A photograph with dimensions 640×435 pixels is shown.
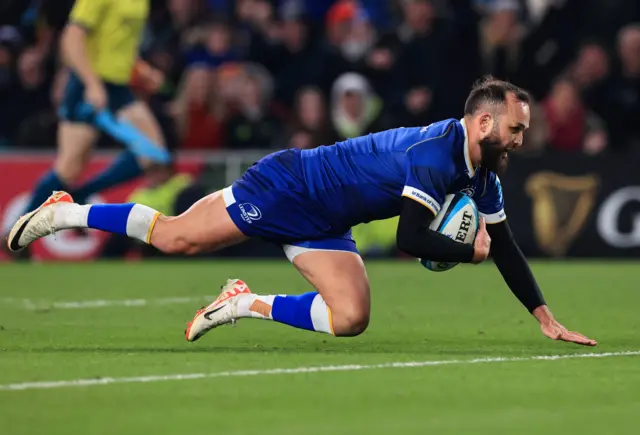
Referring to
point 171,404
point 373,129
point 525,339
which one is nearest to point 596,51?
point 373,129

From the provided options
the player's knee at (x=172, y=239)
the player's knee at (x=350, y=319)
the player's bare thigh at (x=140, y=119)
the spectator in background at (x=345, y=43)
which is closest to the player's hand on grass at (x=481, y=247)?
the player's knee at (x=350, y=319)

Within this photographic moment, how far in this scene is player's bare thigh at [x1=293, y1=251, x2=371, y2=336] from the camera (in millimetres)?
7758

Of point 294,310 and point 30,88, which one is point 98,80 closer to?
point 30,88

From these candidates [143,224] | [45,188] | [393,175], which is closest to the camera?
[393,175]

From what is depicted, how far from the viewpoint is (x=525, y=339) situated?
8445 mm

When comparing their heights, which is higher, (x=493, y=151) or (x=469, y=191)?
(x=493, y=151)

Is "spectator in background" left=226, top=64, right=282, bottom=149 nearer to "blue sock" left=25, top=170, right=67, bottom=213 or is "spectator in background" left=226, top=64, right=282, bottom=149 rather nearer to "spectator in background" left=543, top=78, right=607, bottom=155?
"spectator in background" left=543, top=78, right=607, bottom=155

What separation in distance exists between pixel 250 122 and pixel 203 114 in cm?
53

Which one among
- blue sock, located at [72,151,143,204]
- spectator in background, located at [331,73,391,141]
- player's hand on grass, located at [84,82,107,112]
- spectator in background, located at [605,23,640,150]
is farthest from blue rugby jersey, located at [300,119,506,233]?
spectator in background, located at [605,23,640,150]

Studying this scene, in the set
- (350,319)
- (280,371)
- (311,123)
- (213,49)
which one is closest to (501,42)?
(311,123)

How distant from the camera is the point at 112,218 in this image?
27.0ft

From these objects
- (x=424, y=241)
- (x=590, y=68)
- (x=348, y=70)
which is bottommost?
(x=424, y=241)

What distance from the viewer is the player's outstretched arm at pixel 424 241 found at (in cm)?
726

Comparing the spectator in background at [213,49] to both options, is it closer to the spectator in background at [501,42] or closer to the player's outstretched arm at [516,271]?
the spectator in background at [501,42]
